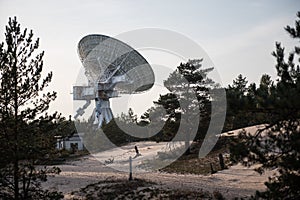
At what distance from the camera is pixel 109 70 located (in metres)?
36.3

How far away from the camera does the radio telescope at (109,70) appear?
33.2m

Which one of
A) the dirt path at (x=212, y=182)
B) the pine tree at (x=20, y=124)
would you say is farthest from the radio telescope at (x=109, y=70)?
the pine tree at (x=20, y=124)

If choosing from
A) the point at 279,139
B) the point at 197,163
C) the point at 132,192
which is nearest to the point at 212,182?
the point at 132,192

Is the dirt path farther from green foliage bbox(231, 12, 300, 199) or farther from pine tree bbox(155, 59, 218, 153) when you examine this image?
pine tree bbox(155, 59, 218, 153)

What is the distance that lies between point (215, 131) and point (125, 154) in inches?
349

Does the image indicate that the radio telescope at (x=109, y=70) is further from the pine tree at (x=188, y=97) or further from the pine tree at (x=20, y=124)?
the pine tree at (x=20, y=124)

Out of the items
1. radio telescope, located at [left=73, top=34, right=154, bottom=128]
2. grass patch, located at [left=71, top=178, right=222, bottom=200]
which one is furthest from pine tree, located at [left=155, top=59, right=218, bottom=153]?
grass patch, located at [left=71, top=178, right=222, bottom=200]

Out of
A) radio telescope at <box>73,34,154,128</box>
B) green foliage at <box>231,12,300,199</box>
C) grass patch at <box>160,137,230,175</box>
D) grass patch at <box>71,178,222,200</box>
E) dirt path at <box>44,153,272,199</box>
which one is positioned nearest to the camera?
green foliage at <box>231,12,300,199</box>

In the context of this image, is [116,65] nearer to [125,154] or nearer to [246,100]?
[125,154]

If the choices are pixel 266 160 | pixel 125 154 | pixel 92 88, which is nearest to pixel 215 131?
pixel 125 154

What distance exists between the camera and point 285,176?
7.18 m

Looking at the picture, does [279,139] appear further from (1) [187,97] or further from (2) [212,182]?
(1) [187,97]

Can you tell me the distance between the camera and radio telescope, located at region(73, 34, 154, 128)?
3316 centimetres

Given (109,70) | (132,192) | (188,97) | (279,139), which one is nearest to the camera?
(279,139)
